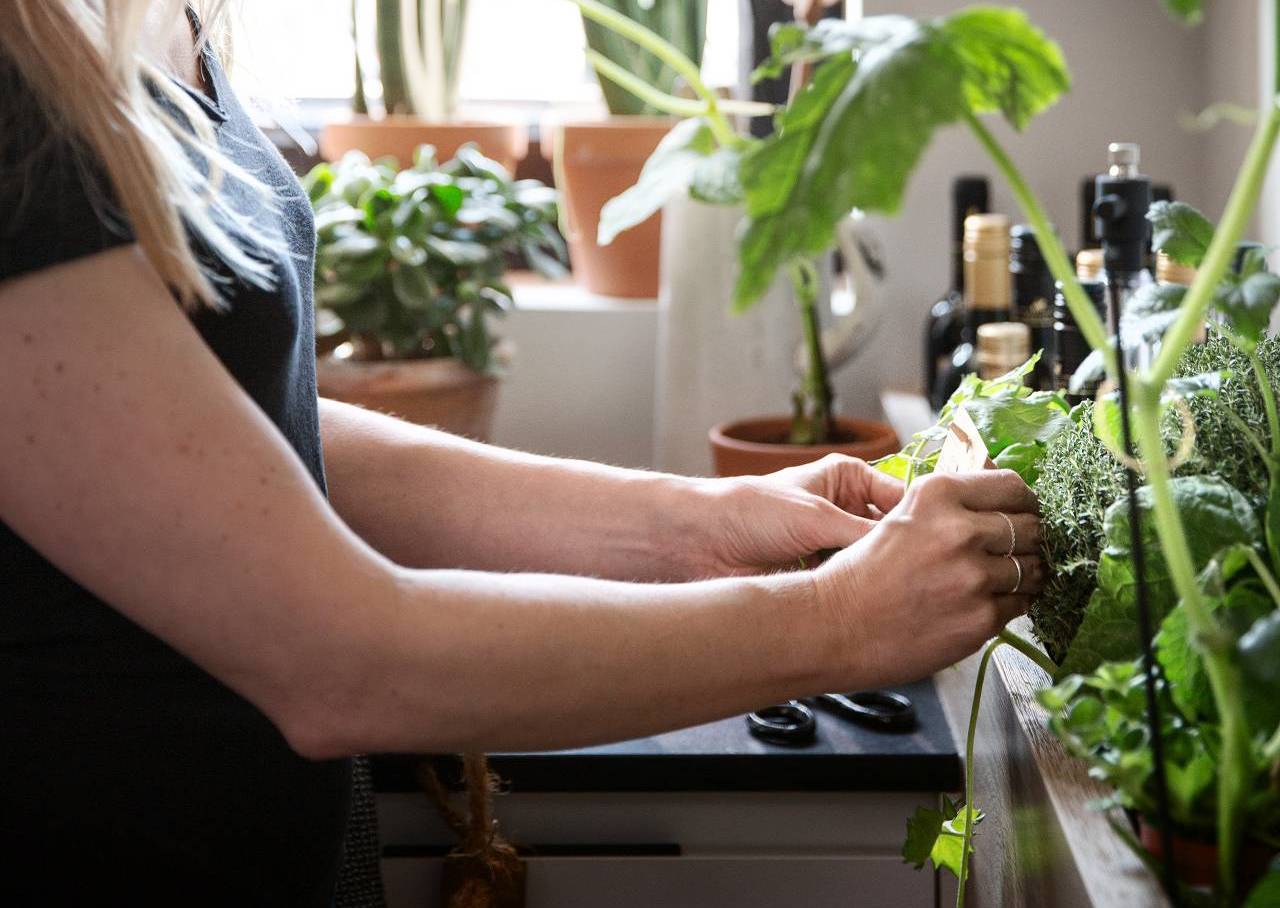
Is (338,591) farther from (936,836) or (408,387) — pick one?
(408,387)

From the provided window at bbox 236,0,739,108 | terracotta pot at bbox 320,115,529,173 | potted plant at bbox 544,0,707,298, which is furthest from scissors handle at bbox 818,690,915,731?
window at bbox 236,0,739,108

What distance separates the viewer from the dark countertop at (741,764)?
1053mm

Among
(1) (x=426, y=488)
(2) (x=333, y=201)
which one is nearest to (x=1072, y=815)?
(1) (x=426, y=488)

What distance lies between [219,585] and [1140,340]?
1.32 feet

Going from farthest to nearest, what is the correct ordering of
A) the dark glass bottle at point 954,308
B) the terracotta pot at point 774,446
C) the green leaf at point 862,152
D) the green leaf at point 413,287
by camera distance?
the dark glass bottle at point 954,308, the green leaf at point 413,287, the terracotta pot at point 774,446, the green leaf at point 862,152

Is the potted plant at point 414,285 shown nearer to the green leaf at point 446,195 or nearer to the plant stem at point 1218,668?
the green leaf at point 446,195

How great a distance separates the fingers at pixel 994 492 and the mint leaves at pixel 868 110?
28cm

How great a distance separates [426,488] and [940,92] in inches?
25.4

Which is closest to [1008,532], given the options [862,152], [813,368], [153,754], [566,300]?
[862,152]

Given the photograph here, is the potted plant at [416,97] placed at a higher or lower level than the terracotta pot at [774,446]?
higher

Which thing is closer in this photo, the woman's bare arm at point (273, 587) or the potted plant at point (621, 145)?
the woman's bare arm at point (273, 587)

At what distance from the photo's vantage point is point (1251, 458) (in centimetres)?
65

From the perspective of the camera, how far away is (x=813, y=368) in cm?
146

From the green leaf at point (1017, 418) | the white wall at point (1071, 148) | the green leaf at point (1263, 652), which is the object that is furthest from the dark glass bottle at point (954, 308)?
the green leaf at point (1263, 652)
